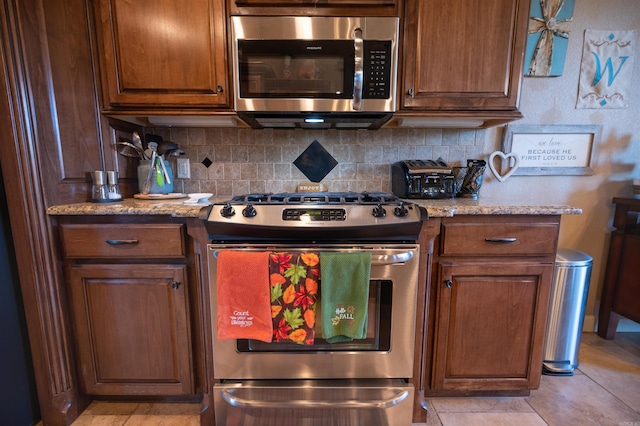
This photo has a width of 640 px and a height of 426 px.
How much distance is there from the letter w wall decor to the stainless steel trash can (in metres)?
1.00

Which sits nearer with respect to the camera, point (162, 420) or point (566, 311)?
point (162, 420)

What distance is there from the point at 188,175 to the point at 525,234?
5.86 ft

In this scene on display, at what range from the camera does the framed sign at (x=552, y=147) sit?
72.0 inches

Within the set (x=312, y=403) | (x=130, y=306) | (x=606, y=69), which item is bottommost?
(x=312, y=403)

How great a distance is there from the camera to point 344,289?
1106 millimetres

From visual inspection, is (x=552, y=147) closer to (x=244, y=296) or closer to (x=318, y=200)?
(x=318, y=200)

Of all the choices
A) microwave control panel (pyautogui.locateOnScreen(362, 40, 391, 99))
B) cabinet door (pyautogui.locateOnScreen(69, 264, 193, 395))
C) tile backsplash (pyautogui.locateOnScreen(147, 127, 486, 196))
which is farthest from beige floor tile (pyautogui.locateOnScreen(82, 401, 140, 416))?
microwave control panel (pyautogui.locateOnScreen(362, 40, 391, 99))

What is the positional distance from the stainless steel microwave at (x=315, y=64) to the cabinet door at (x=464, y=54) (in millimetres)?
125

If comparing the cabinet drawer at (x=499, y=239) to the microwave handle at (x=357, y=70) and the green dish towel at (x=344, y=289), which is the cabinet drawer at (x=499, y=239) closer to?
the green dish towel at (x=344, y=289)

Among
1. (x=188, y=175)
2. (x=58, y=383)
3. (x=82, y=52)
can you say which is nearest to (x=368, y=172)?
(x=188, y=175)

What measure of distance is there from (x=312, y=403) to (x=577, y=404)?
4.20 ft

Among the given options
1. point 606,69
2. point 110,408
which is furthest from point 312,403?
point 606,69

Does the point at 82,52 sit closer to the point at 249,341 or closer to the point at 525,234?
the point at 249,341

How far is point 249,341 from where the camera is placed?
4.02ft
